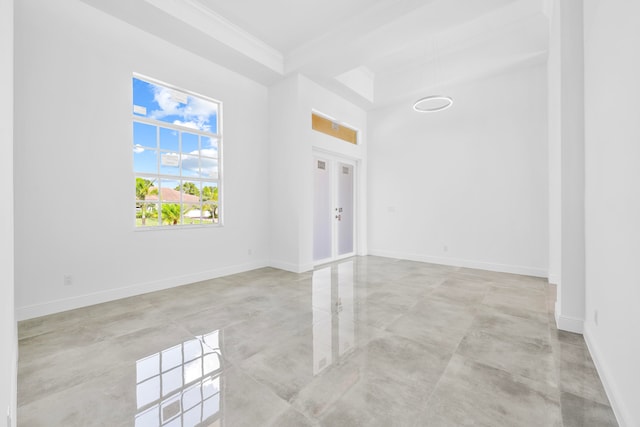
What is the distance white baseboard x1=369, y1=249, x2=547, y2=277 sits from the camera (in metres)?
4.84

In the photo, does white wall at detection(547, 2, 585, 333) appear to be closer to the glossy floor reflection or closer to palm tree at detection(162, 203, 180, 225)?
the glossy floor reflection

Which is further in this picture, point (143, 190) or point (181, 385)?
point (143, 190)

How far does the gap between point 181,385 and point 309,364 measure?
90cm

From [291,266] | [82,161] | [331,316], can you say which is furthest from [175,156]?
[331,316]

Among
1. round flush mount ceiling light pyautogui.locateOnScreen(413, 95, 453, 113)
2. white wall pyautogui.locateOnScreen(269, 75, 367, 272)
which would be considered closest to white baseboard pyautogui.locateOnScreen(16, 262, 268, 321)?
white wall pyautogui.locateOnScreen(269, 75, 367, 272)

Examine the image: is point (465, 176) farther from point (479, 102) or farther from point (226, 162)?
point (226, 162)

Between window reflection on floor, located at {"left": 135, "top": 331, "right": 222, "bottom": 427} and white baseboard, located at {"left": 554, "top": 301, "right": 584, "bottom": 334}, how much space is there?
3142 mm

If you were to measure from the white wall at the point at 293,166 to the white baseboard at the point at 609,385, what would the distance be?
386cm

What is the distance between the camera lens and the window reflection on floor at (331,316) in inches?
90.0

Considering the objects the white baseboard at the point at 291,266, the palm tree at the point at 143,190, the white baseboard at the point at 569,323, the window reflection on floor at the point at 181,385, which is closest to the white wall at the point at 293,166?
the white baseboard at the point at 291,266

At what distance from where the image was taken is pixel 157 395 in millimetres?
1772

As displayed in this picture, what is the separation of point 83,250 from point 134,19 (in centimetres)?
309

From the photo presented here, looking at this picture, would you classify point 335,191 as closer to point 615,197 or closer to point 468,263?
point 468,263

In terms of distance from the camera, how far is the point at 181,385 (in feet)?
6.15
